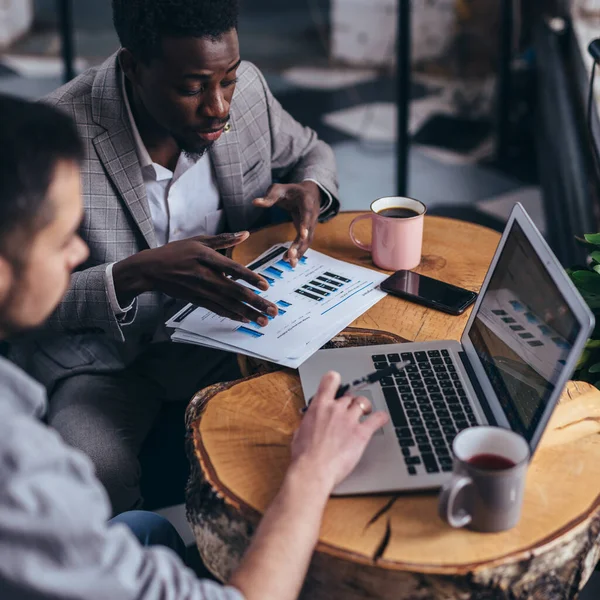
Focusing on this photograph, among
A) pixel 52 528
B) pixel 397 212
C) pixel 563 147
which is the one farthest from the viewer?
pixel 563 147

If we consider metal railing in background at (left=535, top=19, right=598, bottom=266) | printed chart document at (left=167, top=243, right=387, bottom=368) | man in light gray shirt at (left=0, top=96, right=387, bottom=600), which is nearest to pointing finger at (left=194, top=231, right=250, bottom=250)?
printed chart document at (left=167, top=243, right=387, bottom=368)

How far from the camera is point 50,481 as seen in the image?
0.69 m

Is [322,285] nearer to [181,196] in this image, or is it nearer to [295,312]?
[295,312]

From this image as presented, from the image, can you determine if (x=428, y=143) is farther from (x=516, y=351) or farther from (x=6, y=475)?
(x=6, y=475)

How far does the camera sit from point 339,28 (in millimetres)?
4516

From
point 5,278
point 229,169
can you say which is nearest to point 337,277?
point 229,169

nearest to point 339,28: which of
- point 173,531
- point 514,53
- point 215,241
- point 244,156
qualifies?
point 514,53

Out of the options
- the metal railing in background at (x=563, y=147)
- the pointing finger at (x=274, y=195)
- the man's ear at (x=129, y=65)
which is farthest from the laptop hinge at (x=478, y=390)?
the metal railing in background at (x=563, y=147)

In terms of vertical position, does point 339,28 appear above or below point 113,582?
below

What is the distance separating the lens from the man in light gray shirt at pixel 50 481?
677 mm

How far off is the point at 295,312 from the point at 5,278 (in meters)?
0.65

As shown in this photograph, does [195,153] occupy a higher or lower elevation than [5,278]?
lower

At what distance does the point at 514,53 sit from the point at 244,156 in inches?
97.5

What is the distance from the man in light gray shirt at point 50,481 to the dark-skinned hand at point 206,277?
43 cm
